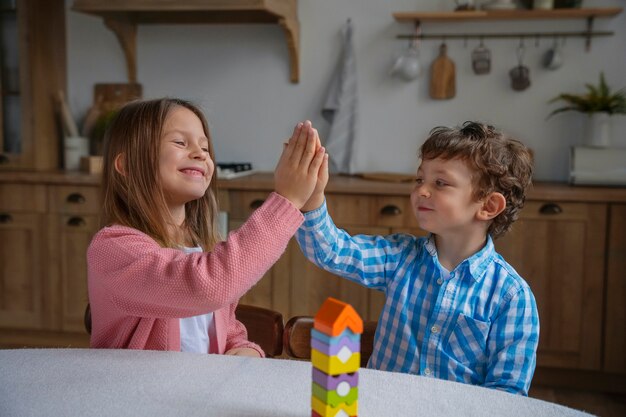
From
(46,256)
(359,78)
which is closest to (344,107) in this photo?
(359,78)

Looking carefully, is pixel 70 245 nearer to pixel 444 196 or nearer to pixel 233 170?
pixel 233 170

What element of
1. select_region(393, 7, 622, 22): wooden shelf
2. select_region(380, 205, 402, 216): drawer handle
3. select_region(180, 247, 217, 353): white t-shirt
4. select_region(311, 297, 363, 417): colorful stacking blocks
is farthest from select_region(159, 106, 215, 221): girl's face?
select_region(393, 7, 622, 22): wooden shelf

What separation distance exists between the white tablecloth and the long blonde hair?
0.30 m

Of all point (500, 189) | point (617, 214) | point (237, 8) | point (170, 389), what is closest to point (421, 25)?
point (237, 8)

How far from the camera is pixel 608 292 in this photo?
2779mm

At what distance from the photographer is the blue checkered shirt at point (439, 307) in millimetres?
1213

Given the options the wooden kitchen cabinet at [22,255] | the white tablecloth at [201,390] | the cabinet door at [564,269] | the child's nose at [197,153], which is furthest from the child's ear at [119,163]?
the wooden kitchen cabinet at [22,255]

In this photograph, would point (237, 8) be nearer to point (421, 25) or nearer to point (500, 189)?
point (421, 25)

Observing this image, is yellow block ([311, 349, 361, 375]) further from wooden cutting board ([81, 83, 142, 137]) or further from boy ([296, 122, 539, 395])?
wooden cutting board ([81, 83, 142, 137])

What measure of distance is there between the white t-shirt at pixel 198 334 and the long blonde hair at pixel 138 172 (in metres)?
0.10

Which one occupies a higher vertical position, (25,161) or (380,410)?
(25,161)

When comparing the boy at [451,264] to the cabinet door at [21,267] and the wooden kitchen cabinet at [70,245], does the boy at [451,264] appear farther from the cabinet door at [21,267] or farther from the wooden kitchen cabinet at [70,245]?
the cabinet door at [21,267]

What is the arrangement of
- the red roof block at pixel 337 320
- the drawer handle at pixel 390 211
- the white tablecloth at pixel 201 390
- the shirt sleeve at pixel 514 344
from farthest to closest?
the drawer handle at pixel 390 211 → the shirt sleeve at pixel 514 344 → the white tablecloth at pixel 201 390 → the red roof block at pixel 337 320

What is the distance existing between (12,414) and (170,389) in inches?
7.1
